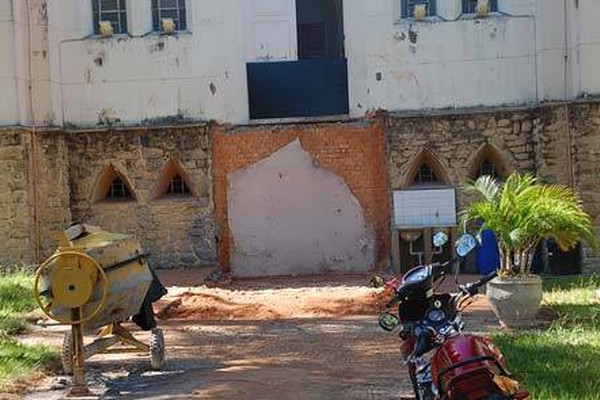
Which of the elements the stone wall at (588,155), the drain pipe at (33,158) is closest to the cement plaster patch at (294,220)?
the drain pipe at (33,158)

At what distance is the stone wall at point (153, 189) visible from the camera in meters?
17.7

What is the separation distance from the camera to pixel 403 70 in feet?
57.9

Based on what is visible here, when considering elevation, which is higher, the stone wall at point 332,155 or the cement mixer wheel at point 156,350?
the stone wall at point 332,155

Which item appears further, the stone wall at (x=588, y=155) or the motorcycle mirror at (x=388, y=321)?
the stone wall at (x=588, y=155)

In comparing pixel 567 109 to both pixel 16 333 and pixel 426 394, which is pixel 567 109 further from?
pixel 426 394

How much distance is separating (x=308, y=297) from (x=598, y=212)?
613 centimetres

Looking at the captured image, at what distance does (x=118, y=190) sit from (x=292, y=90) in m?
4.17

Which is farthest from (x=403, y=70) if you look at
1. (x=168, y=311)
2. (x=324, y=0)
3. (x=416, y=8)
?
(x=168, y=311)

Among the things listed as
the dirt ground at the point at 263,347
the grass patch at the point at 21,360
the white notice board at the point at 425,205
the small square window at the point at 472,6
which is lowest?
the dirt ground at the point at 263,347

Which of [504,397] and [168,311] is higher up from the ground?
[504,397]

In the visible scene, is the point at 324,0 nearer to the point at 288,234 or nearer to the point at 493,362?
the point at 288,234

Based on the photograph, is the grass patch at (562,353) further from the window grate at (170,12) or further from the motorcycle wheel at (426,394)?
the window grate at (170,12)

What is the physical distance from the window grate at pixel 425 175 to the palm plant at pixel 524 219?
749 centimetres

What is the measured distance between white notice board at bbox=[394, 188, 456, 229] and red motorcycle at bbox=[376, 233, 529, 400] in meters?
12.3
